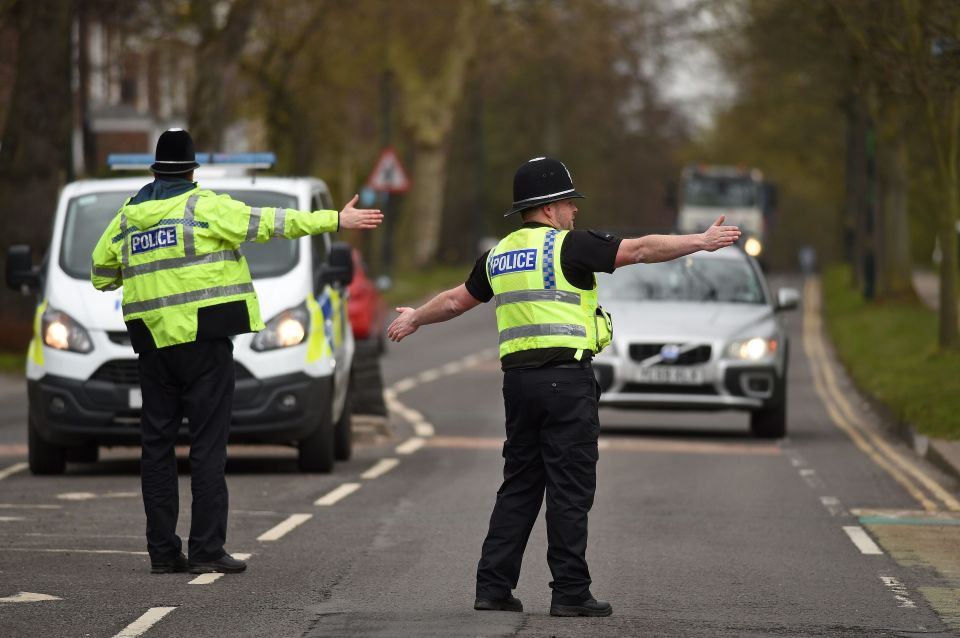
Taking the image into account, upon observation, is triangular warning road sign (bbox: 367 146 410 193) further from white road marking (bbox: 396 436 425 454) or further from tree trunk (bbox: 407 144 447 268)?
white road marking (bbox: 396 436 425 454)

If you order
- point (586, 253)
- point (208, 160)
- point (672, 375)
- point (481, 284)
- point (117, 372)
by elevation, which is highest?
point (208, 160)

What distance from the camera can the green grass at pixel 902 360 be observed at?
61.6ft

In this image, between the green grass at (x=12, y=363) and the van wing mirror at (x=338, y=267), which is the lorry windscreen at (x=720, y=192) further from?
the van wing mirror at (x=338, y=267)

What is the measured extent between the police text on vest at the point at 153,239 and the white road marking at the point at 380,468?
5.15 metres

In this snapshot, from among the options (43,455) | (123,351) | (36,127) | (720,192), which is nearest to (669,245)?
(123,351)

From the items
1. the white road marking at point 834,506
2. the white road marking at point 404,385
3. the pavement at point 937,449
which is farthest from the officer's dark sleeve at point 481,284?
the white road marking at point 404,385

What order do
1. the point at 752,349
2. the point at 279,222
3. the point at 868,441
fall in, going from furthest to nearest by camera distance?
the point at 868,441
the point at 752,349
the point at 279,222

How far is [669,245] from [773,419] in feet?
36.1

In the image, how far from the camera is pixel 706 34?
138 ft

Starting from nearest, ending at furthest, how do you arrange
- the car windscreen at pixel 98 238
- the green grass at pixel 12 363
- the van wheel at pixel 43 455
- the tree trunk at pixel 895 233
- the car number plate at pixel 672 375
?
the van wheel at pixel 43 455
the car windscreen at pixel 98 238
the car number plate at pixel 672 375
the green grass at pixel 12 363
the tree trunk at pixel 895 233

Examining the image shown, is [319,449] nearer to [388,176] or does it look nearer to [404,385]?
[404,385]

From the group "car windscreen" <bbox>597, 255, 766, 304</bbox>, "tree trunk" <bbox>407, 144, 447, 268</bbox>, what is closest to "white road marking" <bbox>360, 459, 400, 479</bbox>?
"car windscreen" <bbox>597, 255, 766, 304</bbox>

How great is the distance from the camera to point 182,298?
9609 mm

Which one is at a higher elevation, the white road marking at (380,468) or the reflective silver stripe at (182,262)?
the reflective silver stripe at (182,262)
